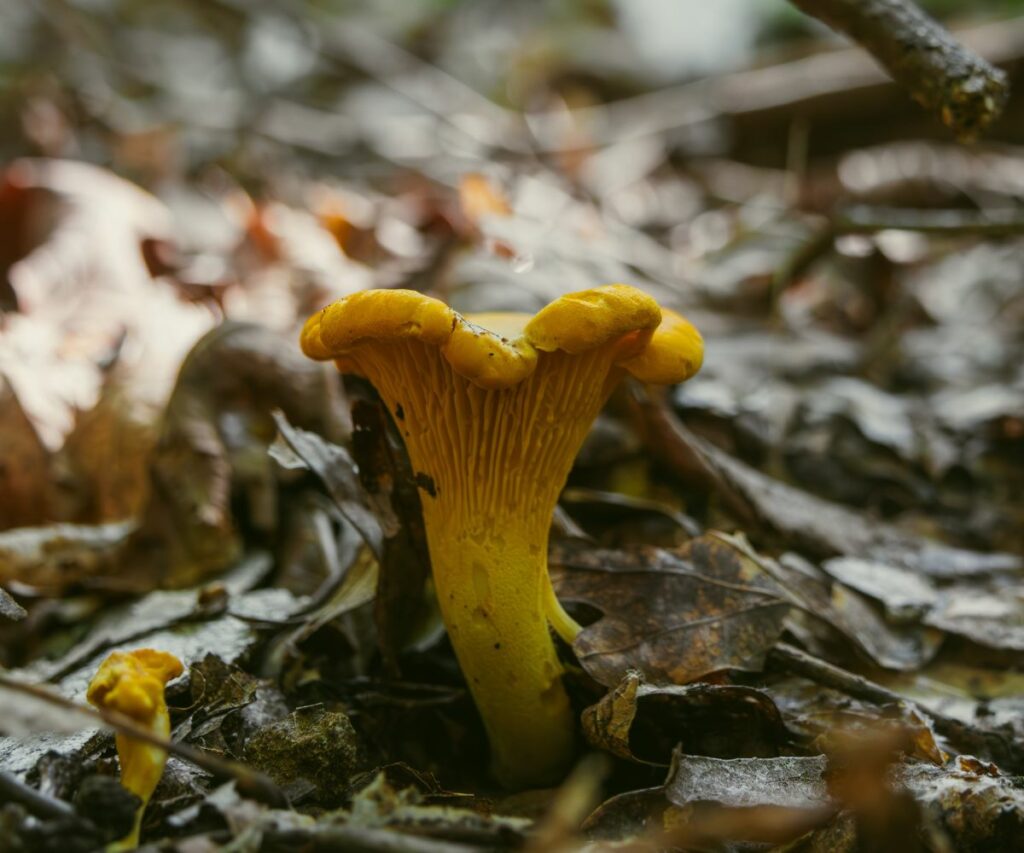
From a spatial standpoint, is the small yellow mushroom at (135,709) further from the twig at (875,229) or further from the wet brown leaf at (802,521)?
the twig at (875,229)

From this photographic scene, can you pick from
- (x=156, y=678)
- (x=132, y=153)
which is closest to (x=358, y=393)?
(x=156, y=678)

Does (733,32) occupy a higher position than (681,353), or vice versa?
(733,32)

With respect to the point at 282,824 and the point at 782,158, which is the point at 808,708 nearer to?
the point at 282,824

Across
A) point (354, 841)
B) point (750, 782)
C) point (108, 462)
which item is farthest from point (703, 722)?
point (108, 462)

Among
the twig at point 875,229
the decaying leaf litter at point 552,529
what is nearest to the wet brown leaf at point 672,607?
the decaying leaf litter at point 552,529

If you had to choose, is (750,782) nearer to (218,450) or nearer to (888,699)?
(888,699)

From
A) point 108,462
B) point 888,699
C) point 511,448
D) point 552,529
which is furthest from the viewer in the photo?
point 108,462

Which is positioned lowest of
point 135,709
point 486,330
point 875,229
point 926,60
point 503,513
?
point 135,709
